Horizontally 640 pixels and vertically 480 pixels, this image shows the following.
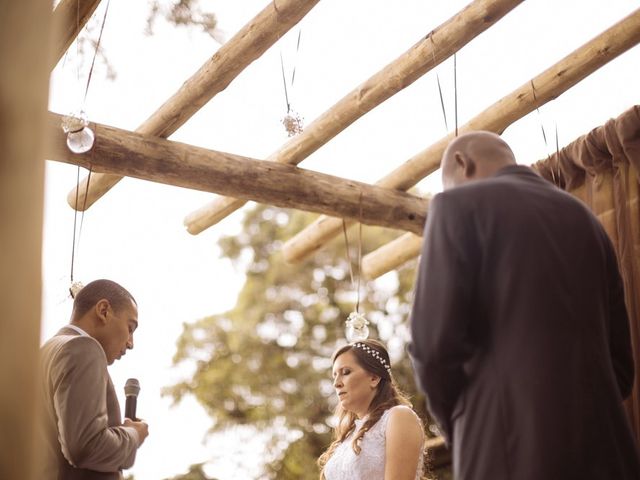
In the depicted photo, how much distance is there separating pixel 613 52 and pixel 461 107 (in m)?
1.16

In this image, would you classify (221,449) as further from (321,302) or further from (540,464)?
(540,464)

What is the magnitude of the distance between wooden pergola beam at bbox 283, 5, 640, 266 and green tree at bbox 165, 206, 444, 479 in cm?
559

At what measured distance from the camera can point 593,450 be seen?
2082 millimetres

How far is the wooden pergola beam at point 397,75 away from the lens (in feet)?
14.1

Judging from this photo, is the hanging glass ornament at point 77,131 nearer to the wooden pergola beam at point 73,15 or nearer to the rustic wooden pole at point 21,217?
the wooden pergola beam at point 73,15

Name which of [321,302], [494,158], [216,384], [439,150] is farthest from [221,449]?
[494,158]

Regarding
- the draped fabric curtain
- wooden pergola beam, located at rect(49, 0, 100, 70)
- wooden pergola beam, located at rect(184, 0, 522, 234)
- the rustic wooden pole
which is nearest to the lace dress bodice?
the draped fabric curtain

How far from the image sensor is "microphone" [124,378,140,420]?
3.37 meters

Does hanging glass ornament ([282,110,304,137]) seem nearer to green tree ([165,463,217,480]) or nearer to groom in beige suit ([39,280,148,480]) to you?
groom in beige suit ([39,280,148,480])

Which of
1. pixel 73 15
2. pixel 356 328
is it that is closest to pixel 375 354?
pixel 356 328

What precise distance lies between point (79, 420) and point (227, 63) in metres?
2.11

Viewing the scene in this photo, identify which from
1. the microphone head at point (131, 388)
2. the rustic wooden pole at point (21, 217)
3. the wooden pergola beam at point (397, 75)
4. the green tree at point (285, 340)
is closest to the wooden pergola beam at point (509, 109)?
the wooden pergola beam at point (397, 75)

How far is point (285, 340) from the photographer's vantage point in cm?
1297

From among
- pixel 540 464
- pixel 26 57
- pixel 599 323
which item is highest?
pixel 26 57
